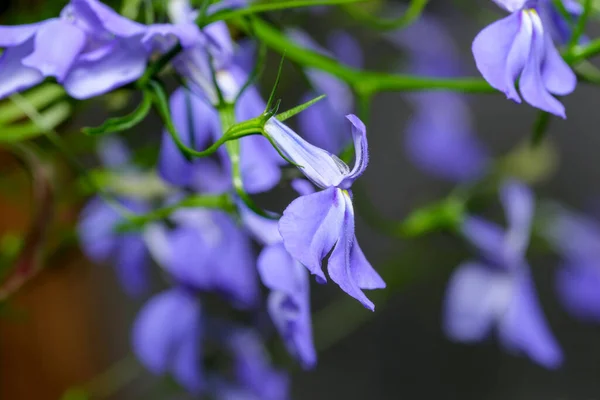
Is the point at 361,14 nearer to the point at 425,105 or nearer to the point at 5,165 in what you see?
the point at 425,105

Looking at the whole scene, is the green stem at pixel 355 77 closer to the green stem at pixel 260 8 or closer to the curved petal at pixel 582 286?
the green stem at pixel 260 8

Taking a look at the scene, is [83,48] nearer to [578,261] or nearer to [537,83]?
[537,83]

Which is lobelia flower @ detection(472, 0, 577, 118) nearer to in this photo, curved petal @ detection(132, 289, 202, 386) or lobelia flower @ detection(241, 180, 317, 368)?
lobelia flower @ detection(241, 180, 317, 368)

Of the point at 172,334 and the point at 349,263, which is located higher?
the point at 349,263

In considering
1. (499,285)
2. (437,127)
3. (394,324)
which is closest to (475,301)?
(499,285)

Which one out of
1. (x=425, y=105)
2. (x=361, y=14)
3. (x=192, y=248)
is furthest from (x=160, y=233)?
(x=425, y=105)

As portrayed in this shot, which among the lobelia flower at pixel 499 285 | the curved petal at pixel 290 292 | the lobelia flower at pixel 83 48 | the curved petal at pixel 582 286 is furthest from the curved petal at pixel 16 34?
the curved petal at pixel 582 286
